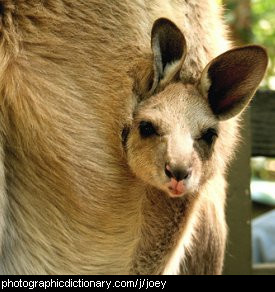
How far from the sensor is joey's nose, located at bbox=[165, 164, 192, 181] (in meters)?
2.35

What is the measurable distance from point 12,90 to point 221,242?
1383mm

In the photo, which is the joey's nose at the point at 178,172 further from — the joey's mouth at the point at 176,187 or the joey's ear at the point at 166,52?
the joey's ear at the point at 166,52

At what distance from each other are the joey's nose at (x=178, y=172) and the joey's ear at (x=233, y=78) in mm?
355

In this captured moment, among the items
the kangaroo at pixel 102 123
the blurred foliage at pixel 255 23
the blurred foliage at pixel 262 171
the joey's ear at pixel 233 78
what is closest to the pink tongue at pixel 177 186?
the kangaroo at pixel 102 123

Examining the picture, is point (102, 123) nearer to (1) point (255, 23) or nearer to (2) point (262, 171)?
(2) point (262, 171)

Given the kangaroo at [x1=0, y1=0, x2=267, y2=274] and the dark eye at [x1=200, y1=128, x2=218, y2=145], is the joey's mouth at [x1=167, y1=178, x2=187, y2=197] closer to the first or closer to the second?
the kangaroo at [x1=0, y1=0, x2=267, y2=274]

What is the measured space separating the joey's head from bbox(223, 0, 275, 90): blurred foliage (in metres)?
4.37

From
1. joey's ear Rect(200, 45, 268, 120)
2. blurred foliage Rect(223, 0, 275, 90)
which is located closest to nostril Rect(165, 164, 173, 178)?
joey's ear Rect(200, 45, 268, 120)

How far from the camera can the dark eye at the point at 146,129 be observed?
2.52m

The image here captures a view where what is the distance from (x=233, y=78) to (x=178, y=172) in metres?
0.48

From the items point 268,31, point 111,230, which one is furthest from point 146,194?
point 268,31

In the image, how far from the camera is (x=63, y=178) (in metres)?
2.69

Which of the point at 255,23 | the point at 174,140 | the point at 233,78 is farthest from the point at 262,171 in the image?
the point at 174,140

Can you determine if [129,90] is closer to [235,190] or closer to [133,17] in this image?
[133,17]
